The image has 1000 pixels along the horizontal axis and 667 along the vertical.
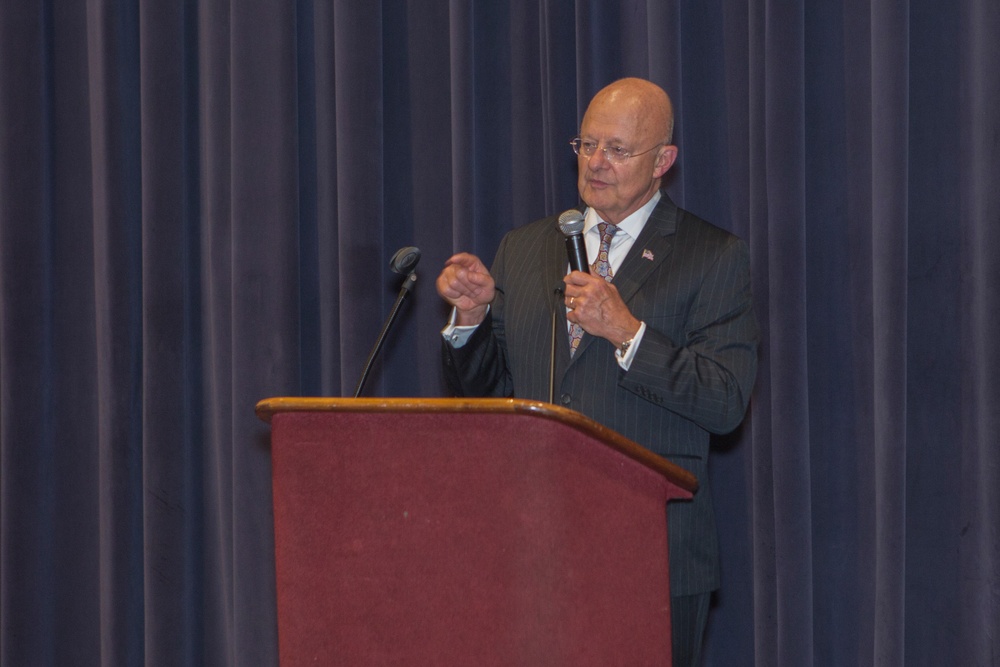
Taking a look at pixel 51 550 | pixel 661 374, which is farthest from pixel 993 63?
pixel 51 550

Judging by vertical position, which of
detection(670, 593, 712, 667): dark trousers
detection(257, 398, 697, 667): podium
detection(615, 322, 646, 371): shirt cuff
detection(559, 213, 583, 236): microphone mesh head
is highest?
detection(559, 213, 583, 236): microphone mesh head

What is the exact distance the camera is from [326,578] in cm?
163

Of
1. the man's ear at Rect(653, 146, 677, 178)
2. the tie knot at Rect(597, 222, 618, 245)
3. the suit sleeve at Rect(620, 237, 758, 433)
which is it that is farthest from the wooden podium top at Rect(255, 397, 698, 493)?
the man's ear at Rect(653, 146, 677, 178)

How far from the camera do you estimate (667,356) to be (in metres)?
1.93

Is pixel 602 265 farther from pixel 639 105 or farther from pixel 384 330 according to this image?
pixel 384 330

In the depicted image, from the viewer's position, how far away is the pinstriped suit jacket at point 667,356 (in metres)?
1.98

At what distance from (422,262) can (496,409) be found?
1.72 metres

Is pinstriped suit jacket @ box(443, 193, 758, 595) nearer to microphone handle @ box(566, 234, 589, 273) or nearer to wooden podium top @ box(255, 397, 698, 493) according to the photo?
microphone handle @ box(566, 234, 589, 273)

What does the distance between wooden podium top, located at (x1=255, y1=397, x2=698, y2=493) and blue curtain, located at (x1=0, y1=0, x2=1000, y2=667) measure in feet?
3.52

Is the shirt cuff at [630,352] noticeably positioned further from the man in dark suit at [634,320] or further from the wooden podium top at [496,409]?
the wooden podium top at [496,409]

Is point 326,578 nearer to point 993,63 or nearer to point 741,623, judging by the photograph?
point 741,623

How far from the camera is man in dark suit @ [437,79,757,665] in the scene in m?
1.95

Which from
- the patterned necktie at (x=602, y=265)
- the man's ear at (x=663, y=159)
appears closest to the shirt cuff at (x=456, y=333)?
the patterned necktie at (x=602, y=265)

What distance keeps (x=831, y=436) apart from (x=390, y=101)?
1.58m
